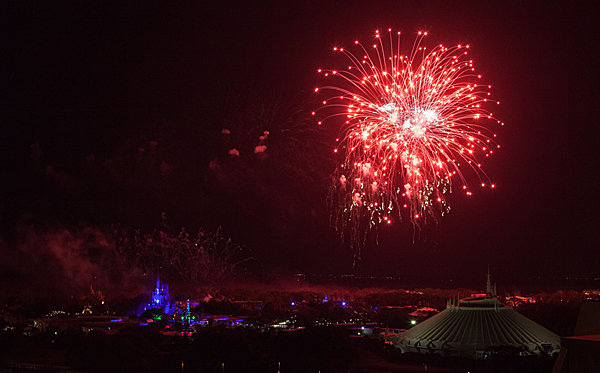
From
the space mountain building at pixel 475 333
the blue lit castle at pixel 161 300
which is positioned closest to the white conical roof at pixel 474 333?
the space mountain building at pixel 475 333

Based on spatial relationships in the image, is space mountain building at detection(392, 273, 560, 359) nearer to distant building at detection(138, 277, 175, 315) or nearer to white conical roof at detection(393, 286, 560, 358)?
white conical roof at detection(393, 286, 560, 358)

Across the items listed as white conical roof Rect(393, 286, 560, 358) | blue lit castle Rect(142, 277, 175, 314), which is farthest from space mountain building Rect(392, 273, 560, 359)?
blue lit castle Rect(142, 277, 175, 314)

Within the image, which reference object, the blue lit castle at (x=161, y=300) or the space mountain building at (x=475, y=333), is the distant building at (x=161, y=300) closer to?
the blue lit castle at (x=161, y=300)

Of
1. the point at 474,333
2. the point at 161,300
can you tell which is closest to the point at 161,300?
the point at 161,300

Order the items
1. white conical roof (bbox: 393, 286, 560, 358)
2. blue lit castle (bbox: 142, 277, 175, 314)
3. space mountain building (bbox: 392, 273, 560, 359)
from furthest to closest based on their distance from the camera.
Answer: blue lit castle (bbox: 142, 277, 175, 314) < white conical roof (bbox: 393, 286, 560, 358) < space mountain building (bbox: 392, 273, 560, 359)

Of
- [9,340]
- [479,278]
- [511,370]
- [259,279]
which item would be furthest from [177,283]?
[479,278]

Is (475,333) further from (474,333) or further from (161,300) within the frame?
(161,300)
